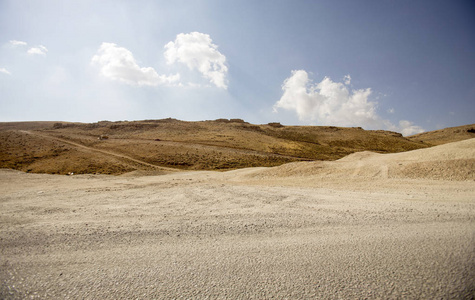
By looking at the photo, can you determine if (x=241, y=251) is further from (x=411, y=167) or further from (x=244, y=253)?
(x=411, y=167)

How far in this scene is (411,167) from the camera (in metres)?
13.9

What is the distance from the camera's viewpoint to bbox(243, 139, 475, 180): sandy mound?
40.9 ft

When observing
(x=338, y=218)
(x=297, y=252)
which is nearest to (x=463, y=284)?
(x=297, y=252)

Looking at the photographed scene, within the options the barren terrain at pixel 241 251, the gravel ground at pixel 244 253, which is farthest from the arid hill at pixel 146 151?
the gravel ground at pixel 244 253

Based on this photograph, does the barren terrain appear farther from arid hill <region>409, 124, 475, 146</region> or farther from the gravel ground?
arid hill <region>409, 124, 475, 146</region>

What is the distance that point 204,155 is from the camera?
121 ft

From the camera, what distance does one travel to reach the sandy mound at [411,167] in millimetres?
12453

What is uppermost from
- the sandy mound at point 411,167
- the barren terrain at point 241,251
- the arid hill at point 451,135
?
the arid hill at point 451,135

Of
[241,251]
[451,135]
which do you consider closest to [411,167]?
[241,251]

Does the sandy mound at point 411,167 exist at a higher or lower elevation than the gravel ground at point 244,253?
higher

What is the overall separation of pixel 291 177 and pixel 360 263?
1327 centimetres

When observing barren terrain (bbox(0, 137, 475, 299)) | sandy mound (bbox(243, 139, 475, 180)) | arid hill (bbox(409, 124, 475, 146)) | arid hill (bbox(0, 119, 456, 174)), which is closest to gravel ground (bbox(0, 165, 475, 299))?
barren terrain (bbox(0, 137, 475, 299))

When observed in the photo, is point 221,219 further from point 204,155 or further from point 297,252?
point 204,155

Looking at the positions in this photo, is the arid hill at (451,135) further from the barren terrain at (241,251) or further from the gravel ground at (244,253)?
the gravel ground at (244,253)
